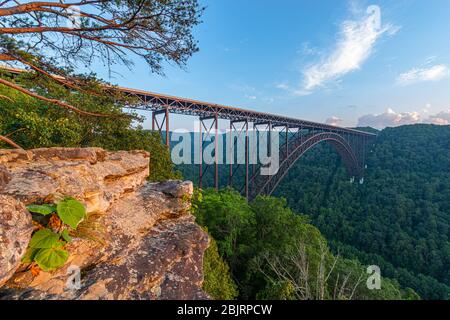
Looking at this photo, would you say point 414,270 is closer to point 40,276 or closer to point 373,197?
point 373,197

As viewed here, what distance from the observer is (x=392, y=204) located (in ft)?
98.9

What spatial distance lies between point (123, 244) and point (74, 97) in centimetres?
584

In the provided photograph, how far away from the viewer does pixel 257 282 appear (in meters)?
8.37

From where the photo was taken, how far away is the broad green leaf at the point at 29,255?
74.0 inches

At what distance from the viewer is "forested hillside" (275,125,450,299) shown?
67.7 ft

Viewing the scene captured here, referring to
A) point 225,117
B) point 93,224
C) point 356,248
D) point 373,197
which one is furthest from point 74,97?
point 373,197

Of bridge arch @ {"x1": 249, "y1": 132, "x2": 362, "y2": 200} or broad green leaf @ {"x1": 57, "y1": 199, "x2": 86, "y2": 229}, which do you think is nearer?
broad green leaf @ {"x1": 57, "y1": 199, "x2": 86, "y2": 229}

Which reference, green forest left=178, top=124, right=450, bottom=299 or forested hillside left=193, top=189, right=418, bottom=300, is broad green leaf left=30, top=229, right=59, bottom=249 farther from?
green forest left=178, top=124, right=450, bottom=299

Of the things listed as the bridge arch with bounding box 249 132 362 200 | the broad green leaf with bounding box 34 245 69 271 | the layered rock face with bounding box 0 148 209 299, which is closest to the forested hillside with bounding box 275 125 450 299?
the bridge arch with bounding box 249 132 362 200

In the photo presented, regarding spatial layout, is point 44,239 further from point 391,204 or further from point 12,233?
point 391,204

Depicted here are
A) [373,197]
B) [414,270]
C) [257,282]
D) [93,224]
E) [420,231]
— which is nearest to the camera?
[93,224]

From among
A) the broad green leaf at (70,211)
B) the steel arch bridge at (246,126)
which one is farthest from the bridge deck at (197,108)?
the broad green leaf at (70,211)

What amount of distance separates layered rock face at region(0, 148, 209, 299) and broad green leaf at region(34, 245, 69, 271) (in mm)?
132

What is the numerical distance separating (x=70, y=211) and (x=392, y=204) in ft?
127
